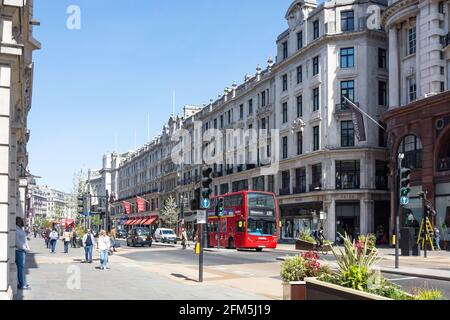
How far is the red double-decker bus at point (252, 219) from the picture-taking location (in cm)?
3784

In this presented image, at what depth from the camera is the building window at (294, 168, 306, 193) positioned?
54700 millimetres

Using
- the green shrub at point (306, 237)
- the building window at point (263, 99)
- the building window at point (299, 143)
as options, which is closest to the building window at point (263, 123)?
the building window at point (263, 99)

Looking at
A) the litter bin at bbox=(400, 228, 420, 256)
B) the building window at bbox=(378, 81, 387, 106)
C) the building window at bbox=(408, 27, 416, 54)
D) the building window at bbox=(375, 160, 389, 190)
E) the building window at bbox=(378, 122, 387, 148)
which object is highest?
the building window at bbox=(408, 27, 416, 54)

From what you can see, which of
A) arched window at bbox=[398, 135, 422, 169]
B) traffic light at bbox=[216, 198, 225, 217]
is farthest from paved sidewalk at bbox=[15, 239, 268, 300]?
arched window at bbox=[398, 135, 422, 169]

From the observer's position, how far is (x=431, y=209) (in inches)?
1411

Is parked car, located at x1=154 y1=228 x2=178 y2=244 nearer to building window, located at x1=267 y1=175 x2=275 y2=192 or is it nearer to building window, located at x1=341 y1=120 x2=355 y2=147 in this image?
building window, located at x1=267 y1=175 x2=275 y2=192

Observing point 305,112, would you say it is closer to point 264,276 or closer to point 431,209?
point 431,209

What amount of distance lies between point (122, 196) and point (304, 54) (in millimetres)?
92105

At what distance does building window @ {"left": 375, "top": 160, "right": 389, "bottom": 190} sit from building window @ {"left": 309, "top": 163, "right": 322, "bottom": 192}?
4.89 metres

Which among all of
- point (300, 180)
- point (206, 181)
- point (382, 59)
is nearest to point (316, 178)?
point (300, 180)

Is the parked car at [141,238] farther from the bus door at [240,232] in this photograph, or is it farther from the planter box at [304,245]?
the planter box at [304,245]

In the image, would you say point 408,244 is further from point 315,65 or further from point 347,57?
point 315,65

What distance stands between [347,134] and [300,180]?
296 inches
